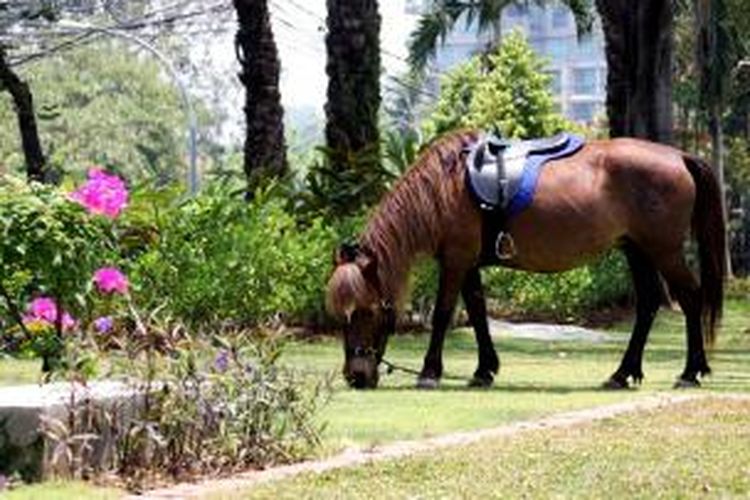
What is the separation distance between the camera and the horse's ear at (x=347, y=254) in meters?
11.3

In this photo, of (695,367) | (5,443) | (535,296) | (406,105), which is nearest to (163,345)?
(5,443)

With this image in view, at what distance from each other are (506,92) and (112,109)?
29955mm

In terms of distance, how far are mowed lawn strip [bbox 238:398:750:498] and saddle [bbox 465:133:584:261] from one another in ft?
9.70

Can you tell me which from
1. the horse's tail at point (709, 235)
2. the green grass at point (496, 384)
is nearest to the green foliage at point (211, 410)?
the green grass at point (496, 384)

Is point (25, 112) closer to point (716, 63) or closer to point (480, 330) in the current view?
point (480, 330)

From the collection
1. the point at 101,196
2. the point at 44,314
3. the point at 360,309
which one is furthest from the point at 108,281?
the point at 360,309

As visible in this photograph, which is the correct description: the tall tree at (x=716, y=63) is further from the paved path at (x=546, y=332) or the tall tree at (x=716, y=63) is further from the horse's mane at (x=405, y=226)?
the horse's mane at (x=405, y=226)

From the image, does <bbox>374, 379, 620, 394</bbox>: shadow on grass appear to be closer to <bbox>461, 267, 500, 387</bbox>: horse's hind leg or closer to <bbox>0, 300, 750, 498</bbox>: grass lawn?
<bbox>0, 300, 750, 498</bbox>: grass lawn

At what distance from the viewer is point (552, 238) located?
39.1ft

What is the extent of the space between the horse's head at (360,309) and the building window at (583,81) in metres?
150

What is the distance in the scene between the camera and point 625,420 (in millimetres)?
9359

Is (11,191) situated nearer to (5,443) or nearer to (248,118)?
(5,443)

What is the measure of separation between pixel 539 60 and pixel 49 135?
87.6ft

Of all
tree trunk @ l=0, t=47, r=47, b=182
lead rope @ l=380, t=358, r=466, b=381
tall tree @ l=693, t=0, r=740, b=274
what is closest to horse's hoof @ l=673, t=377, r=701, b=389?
lead rope @ l=380, t=358, r=466, b=381
